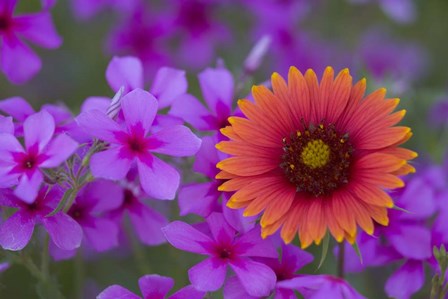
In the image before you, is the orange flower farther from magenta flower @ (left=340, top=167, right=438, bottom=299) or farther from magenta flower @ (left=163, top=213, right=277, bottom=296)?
magenta flower @ (left=340, top=167, right=438, bottom=299)

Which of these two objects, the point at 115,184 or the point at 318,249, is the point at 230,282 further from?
the point at 318,249

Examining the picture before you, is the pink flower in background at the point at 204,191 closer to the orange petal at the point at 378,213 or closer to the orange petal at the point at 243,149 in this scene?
the orange petal at the point at 243,149

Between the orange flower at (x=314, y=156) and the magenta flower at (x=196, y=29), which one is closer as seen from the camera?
the orange flower at (x=314, y=156)

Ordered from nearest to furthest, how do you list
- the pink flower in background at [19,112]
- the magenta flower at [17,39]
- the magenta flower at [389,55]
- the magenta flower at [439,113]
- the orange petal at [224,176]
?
the orange petal at [224,176]
the pink flower in background at [19,112]
the magenta flower at [17,39]
the magenta flower at [439,113]
the magenta flower at [389,55]

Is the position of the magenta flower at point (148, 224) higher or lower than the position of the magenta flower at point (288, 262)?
lower

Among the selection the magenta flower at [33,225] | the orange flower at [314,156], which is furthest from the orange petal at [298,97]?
the magenta flower at [33,225]

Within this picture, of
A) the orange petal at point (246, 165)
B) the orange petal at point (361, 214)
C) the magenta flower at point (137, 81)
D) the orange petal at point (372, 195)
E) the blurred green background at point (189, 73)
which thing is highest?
the orange petal at point (372, 195)

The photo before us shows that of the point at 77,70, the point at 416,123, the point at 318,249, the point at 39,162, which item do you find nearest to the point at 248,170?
the point at 39,162

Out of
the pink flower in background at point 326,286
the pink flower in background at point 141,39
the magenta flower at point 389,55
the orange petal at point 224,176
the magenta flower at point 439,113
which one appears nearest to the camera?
the pink flower in background at point 326,286

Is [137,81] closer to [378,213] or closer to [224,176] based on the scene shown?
[224,176]
